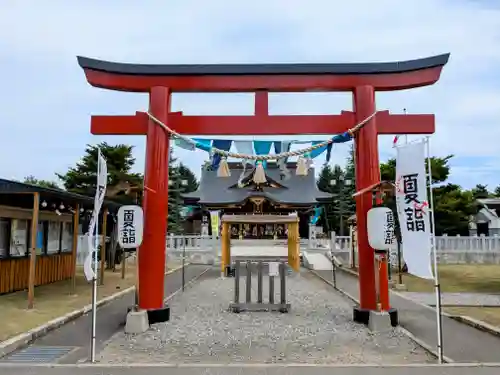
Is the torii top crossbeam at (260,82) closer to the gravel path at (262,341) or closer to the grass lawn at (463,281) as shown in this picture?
the gravel path at (262,341)

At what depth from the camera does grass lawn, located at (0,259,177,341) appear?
27.0ft

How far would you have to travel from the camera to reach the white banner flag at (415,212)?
6418 mm

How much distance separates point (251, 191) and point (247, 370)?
24.0 meters

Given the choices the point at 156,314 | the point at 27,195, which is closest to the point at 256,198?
the point at 27,195

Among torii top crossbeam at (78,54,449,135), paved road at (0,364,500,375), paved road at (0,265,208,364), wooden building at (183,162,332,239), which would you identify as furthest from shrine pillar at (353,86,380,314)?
wooden building at (183,162,332,239)

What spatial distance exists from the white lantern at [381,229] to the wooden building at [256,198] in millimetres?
19546

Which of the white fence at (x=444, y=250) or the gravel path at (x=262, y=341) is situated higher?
the white fence at (x=444, y=250)

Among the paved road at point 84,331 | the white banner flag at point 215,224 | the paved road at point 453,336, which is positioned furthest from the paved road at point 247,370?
the white banner flag at point 215,224

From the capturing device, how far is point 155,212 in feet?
28.9

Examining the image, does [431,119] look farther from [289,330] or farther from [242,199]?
[242,199]

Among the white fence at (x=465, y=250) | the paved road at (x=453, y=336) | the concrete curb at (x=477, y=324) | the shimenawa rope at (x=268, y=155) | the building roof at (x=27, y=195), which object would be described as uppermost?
the shimenawa rope at (x=268, y=155)

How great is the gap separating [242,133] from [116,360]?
523 centimetres

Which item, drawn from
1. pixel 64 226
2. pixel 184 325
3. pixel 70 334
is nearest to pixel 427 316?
pixel 184 325

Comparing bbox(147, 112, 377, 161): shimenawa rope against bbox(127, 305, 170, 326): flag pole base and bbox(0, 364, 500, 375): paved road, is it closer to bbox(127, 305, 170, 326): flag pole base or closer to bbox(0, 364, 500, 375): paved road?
bbox(127, 305, 170, 326): flag pole base
